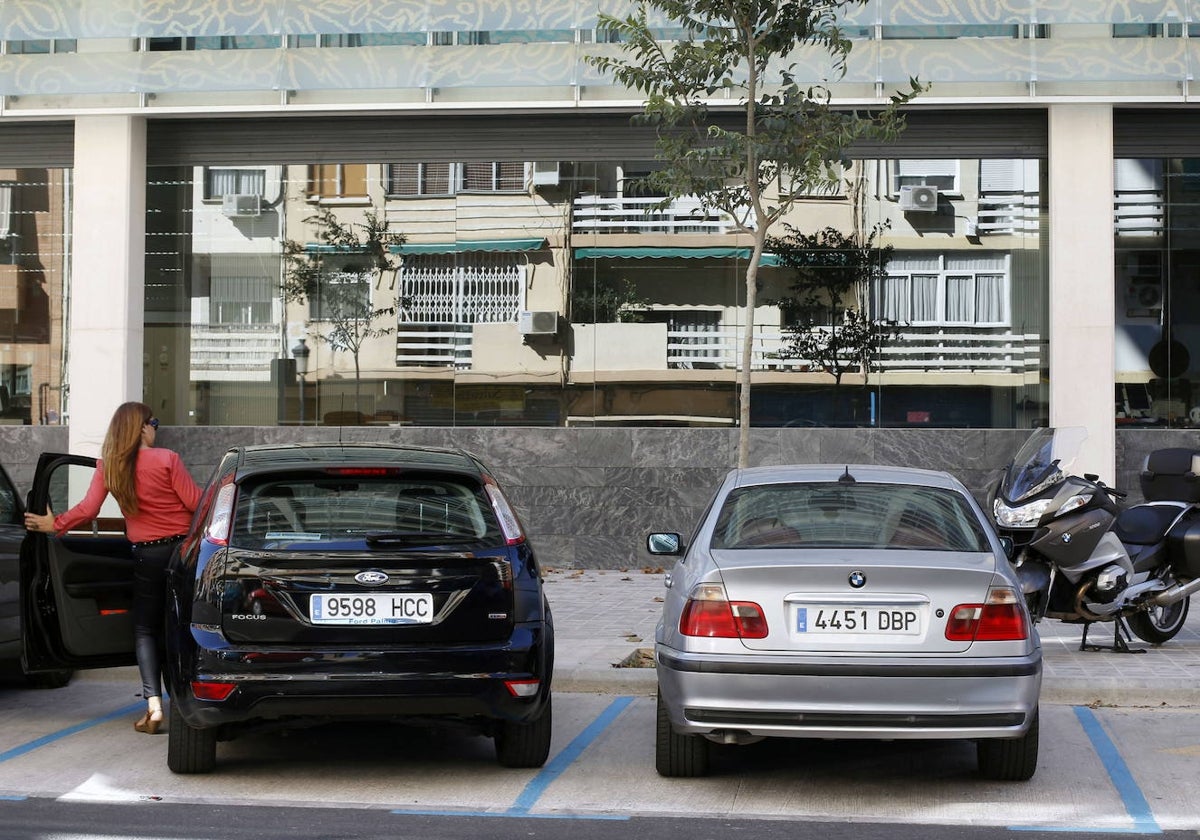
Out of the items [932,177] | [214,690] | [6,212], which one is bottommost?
[214,690]

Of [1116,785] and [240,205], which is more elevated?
[240,205]

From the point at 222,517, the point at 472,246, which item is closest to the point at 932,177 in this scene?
the point at 472,246

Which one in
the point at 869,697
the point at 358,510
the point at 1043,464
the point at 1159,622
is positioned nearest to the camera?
the point at 869,697

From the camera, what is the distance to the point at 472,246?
55.6 feet

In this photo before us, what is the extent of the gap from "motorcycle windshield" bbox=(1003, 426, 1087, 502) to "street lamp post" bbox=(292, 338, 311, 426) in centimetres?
937

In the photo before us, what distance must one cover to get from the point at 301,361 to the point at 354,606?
37.1 feet

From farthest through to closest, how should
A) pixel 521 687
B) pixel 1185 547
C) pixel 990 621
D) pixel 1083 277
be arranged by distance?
1. pixel 1083 277
2. pixel 1185 547
3. pixel 521 687
4. pixel 990 621

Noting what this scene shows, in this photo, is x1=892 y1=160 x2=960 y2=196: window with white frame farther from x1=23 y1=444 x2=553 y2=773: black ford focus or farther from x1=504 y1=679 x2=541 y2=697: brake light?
x1=504 y1=679 x2=541 y2=697: brake light

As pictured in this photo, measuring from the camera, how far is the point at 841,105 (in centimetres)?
1599

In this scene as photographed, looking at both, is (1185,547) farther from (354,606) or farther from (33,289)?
(33,289)

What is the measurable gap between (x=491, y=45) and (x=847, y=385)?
206 inches

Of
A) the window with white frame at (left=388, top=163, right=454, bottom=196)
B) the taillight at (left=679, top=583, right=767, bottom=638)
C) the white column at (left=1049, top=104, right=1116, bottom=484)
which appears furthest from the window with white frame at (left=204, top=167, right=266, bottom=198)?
the taillight at (left=679, top=583, right=767, bottom=638)

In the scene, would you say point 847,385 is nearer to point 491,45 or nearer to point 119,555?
point 491,45

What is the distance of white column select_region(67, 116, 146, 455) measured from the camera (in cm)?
1695
